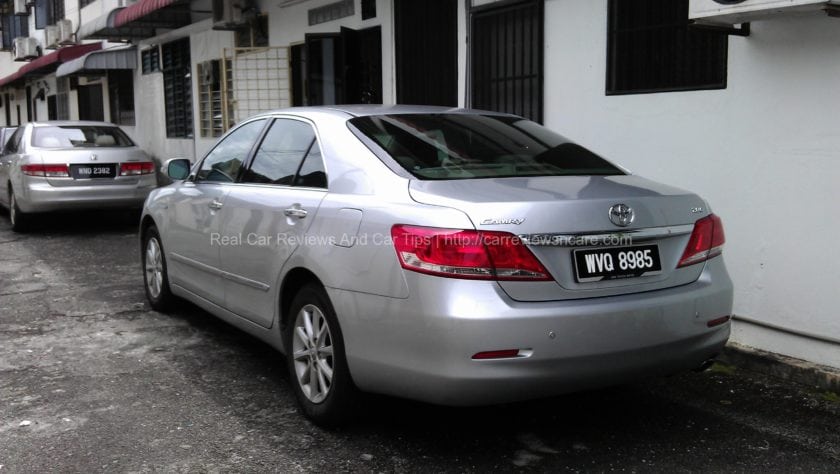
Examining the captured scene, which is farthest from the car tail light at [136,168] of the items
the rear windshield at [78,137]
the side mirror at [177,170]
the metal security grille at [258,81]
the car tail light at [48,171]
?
the side mirror at [177,170]

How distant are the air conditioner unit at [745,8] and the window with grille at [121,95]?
17151 mm

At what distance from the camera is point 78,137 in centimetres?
1091

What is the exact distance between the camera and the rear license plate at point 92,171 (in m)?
10.4

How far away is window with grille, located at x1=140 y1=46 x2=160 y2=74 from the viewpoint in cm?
1741

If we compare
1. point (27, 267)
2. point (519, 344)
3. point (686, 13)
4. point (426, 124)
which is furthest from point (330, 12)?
point (519, 344)

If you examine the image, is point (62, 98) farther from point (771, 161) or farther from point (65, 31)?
point (771, 161)

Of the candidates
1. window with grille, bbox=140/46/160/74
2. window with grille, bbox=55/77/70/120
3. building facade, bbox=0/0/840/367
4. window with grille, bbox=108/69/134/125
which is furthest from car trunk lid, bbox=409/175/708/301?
window with grille, bbox=55/77/70/120

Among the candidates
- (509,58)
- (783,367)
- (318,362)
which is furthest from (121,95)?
(783,367)

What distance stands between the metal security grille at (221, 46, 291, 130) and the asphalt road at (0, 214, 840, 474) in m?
6.88

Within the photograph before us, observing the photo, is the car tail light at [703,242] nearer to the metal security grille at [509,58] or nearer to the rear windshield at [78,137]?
the metal security grille at [509,58]

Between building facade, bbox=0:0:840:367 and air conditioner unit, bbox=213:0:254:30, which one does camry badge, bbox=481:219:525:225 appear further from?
air conditioner unit, bbox=213:0:254:30

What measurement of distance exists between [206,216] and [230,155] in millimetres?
409

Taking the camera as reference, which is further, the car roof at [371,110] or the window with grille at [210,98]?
the window with grille at [210,98]

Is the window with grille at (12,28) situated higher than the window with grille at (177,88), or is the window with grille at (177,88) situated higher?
the window with grille at (12,28)
